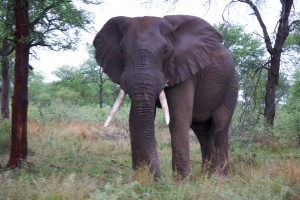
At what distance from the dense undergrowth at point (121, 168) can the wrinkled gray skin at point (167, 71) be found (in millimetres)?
554

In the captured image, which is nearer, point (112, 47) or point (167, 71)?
point (167, 71)

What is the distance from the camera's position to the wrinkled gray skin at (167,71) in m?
6.50

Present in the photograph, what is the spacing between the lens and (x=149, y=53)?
657 cm

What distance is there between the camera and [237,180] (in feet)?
22.6

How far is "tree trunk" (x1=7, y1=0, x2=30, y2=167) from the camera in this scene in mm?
9414

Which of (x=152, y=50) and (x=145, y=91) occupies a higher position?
(x=152, y=50)

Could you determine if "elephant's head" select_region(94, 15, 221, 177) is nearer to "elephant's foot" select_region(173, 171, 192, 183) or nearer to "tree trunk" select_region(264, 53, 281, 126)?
"elephant's foot" select_region(173, 171, 192, 183)

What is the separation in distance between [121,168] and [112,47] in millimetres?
3129

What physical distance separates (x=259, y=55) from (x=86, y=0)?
3112cm

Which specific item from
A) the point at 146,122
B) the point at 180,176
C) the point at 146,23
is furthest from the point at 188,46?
the point at 180,176

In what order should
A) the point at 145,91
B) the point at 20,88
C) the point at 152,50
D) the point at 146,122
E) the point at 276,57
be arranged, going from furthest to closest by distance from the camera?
the point at 276,57
the point at 20,88
the point at 152,50
the point at 146,122
the point at 145,91

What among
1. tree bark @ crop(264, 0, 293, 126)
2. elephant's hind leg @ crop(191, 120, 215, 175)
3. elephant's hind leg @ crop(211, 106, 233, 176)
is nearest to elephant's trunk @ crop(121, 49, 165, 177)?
elephant's hind leg @ crop(211, 106, 233, 176)

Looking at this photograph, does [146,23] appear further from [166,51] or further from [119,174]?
[119,174]

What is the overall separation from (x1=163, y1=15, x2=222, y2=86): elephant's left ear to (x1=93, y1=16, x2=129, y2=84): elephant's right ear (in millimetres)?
759
